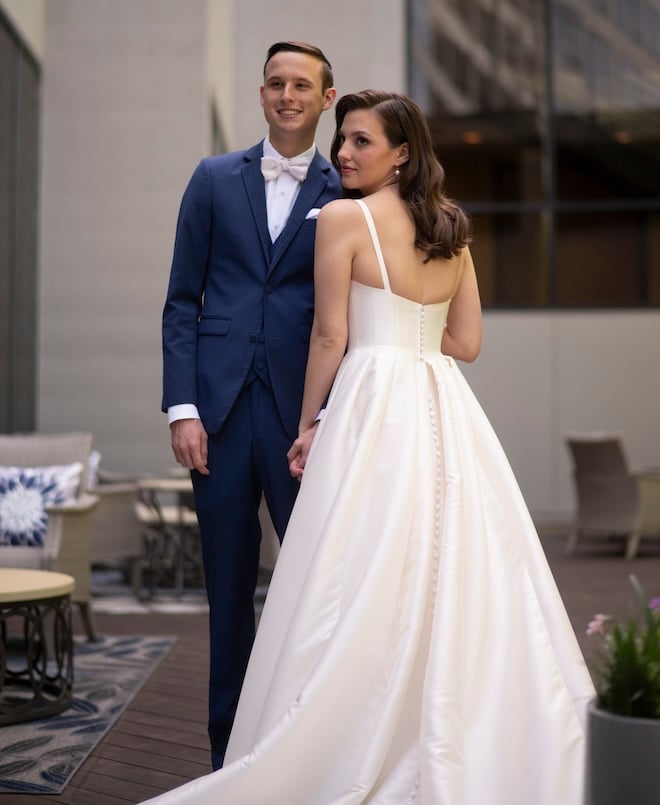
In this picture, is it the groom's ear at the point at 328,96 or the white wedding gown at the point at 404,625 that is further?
the groom's ear at the point at 328,96

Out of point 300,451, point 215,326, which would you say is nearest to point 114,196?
point 215,326

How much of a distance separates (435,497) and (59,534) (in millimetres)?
3075

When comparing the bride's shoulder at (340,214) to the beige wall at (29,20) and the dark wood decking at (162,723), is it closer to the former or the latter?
the dark wood decking at (162,723)

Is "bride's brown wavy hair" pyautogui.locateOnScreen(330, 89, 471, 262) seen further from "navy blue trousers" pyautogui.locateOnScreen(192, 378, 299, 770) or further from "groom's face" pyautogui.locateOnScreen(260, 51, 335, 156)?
"navy blue trousers" pyautogui.locateOnScreen(192, 378, 299, 770)

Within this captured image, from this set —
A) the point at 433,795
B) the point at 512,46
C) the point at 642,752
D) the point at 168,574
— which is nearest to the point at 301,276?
the point at 433,795

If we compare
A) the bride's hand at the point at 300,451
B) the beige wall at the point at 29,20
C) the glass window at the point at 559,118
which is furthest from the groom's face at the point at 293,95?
the glass window at the point at 559,118

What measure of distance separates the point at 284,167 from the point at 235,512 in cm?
75

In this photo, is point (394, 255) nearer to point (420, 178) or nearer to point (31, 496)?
point (420, 178)

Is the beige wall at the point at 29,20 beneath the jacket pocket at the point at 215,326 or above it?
above

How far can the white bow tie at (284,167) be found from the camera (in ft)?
8.39

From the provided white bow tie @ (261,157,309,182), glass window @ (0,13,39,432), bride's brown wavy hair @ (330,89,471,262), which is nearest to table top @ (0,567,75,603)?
white bow tie @ (261,157,309,182)

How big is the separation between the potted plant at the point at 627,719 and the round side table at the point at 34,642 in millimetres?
2539

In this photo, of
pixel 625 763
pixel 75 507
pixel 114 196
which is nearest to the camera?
pixel 625 763

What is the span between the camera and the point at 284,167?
Result: 8.41 feet
